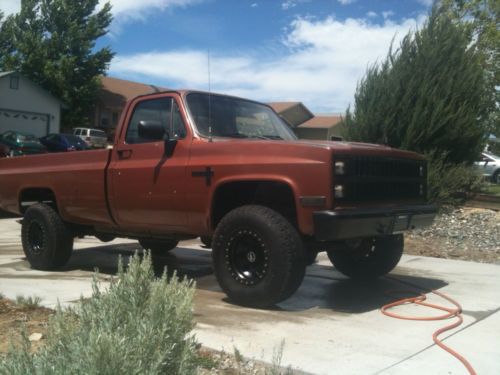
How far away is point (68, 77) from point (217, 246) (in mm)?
38204

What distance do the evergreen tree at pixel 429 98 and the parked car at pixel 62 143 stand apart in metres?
21.0

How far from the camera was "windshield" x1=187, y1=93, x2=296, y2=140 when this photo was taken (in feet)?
19.5

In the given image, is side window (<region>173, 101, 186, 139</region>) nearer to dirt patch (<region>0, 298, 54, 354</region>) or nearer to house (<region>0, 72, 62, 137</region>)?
dirt patch (<region>0, 298, 54, 354</region>)

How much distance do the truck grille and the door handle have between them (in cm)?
248

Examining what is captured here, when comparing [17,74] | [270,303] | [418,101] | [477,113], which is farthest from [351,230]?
[17,74]

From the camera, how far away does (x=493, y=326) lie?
4.84 metres

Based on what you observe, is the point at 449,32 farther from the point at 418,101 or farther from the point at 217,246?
the point at 217,246

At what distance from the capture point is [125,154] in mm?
6320

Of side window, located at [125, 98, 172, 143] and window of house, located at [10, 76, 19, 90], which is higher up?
window of house, located at [10, 76, 19, 90]

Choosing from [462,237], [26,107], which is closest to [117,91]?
[26,107]

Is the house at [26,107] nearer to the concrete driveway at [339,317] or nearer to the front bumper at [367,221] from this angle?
the concrete driveway at [339,317]

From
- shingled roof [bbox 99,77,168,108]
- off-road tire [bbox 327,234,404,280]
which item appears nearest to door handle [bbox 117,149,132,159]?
off-road tire [bbox 327,234,404,280]

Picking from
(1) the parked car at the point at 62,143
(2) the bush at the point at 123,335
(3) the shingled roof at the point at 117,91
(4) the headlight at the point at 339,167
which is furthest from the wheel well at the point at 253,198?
(3) the shingled roof at the point at 117,91

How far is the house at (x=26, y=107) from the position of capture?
37.2m
